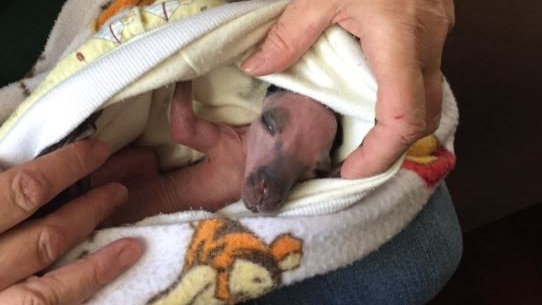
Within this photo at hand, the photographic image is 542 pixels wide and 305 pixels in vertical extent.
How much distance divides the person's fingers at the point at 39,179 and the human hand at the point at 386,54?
0.50 feet

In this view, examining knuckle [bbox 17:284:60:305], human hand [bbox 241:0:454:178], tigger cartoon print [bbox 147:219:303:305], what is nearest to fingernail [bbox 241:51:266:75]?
human hand [bbox 241:0:454:178]

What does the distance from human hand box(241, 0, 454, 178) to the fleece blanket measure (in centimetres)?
2

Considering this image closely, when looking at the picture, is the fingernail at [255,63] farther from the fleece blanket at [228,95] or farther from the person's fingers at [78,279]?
the person's fingers at [78,279]

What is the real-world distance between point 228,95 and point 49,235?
21 cm

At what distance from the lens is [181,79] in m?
0.66

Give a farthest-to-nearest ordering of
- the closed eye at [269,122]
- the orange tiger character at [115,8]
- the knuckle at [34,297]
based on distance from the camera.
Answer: the orange tiger character at [115,8] → the closed eye at [269,122] → the knuckle at [34,297]

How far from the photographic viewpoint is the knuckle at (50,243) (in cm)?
63

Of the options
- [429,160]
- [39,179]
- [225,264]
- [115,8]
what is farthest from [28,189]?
[429,160]

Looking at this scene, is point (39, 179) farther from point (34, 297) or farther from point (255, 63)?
point (255, 63)

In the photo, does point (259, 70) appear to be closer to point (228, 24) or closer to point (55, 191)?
point (228, 24)

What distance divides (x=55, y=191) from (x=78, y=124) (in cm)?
5

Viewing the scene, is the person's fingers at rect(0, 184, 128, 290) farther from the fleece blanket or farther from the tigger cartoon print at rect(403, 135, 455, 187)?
the tigger cartoon print at rect(403, 135, 455, 187)

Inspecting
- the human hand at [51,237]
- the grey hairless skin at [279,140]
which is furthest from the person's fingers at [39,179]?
the grey hairless skin at [279,140]

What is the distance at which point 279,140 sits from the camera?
2.31ft
